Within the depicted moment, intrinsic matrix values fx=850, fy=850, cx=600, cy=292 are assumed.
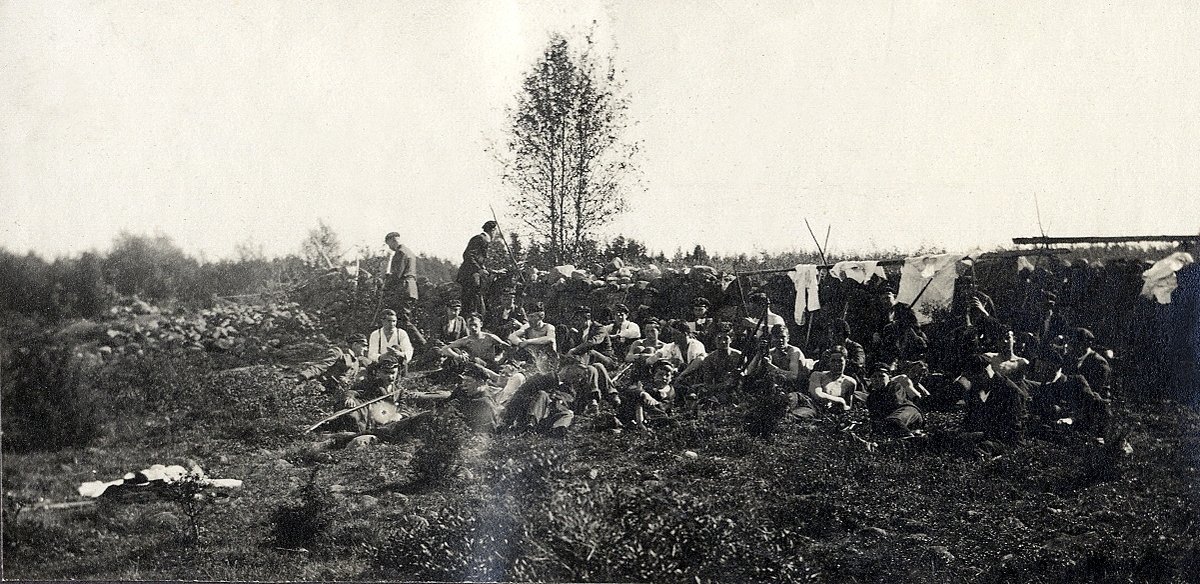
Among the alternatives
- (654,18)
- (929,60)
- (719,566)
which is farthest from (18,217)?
(929,60)

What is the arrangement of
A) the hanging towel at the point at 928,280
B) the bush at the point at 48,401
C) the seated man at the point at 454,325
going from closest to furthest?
the hanging towel at the point at 928,280
the seated man at the point at 454,325
the bush at the point at 48,401

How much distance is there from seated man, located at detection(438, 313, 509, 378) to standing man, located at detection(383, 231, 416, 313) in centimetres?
44

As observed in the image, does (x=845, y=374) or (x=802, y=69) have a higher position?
(x=802, y=69)

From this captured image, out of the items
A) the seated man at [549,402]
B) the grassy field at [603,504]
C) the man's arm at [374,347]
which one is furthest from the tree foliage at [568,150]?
the grassy field at [603,504]

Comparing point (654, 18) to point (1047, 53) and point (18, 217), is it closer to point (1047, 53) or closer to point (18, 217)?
point (1047, 53)

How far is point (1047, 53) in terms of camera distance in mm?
5547

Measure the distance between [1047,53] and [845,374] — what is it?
8.11 feet

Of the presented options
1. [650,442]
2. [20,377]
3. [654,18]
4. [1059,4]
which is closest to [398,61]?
[654,18]

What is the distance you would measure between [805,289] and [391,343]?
9.42ft

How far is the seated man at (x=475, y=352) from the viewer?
586 cm

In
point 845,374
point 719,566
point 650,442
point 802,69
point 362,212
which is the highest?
point 802,69

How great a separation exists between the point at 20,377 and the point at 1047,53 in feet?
24.4

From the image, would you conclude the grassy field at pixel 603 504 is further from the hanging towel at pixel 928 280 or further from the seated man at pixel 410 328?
the hanging towel at pixel 928 280

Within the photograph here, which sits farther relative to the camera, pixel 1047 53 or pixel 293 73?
pixel 293 73
